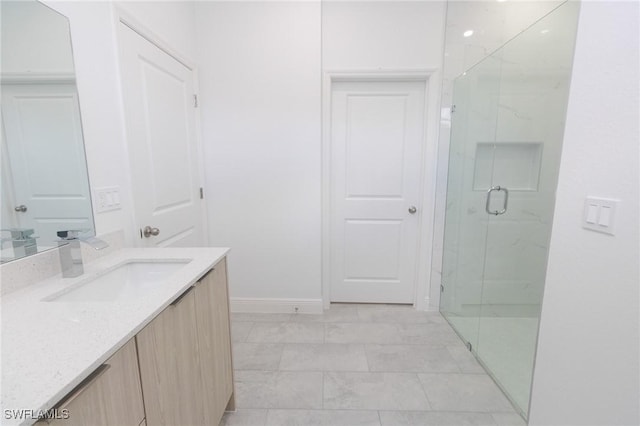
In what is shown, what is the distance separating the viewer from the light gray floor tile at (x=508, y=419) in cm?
140

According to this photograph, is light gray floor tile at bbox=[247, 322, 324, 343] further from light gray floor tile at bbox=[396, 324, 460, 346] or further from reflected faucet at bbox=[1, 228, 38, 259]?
reflected faucet at bbox=[1, 228, 38, 259]

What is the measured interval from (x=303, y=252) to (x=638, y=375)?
6.44 feet

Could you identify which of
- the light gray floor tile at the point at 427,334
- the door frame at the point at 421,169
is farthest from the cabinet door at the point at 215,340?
the light gray floor tile at the point at 427,334

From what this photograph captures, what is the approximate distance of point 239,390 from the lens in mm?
1603

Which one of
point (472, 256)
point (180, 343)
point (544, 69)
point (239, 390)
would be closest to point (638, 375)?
point (472, 256)

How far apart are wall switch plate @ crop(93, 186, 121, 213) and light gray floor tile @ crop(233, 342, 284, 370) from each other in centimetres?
124

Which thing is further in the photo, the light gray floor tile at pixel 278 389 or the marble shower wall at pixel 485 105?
the marble shower wall at pixel 485 105

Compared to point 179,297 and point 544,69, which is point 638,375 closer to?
point 179,297

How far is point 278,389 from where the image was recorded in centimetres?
160

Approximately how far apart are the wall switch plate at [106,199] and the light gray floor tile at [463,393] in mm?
2006

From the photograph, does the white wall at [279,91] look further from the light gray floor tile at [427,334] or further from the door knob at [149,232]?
the light gray floor tile at [427,334]

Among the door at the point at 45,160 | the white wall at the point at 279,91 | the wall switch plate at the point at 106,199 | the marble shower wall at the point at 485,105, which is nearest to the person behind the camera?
the door at the point at 45,160

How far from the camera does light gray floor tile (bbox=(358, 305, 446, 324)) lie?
2.36m

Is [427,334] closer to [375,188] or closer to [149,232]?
[375,188]
